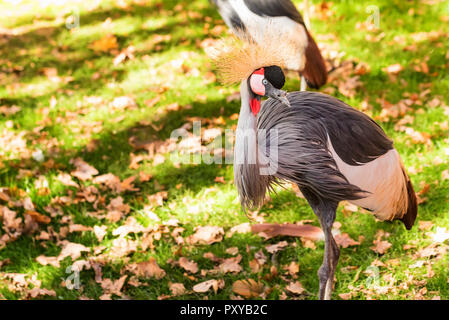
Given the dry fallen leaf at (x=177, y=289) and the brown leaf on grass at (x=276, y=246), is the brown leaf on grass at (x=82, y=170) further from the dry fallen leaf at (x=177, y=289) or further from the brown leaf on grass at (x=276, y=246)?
the brown leaf on grass at (x=276, y=246)

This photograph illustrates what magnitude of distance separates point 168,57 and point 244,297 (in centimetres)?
444

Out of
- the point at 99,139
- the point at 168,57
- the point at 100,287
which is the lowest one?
the point at 100,287

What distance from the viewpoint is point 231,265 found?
4.14 m

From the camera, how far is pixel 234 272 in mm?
4125

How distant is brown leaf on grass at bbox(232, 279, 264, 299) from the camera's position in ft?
12.7

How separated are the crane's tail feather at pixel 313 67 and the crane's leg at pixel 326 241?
2.43 metres

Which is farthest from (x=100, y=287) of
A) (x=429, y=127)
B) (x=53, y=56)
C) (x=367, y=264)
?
(x=53, y=56)

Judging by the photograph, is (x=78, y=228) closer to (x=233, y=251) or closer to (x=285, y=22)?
(x=233, y=251)

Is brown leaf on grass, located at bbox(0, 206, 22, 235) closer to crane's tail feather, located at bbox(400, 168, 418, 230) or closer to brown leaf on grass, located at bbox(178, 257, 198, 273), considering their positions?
brown leaf on grass, located at bbox(178, 257, 198, 273)

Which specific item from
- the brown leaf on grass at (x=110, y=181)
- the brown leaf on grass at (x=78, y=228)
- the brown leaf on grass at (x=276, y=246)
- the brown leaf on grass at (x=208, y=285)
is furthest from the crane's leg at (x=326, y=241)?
the brown leaf on grass at (x=110, y=181)

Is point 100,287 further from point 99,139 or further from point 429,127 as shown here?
point 429,127

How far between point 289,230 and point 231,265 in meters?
0.59

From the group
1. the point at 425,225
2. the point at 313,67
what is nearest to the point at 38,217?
the point at 313,67

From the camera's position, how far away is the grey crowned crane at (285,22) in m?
5.37
